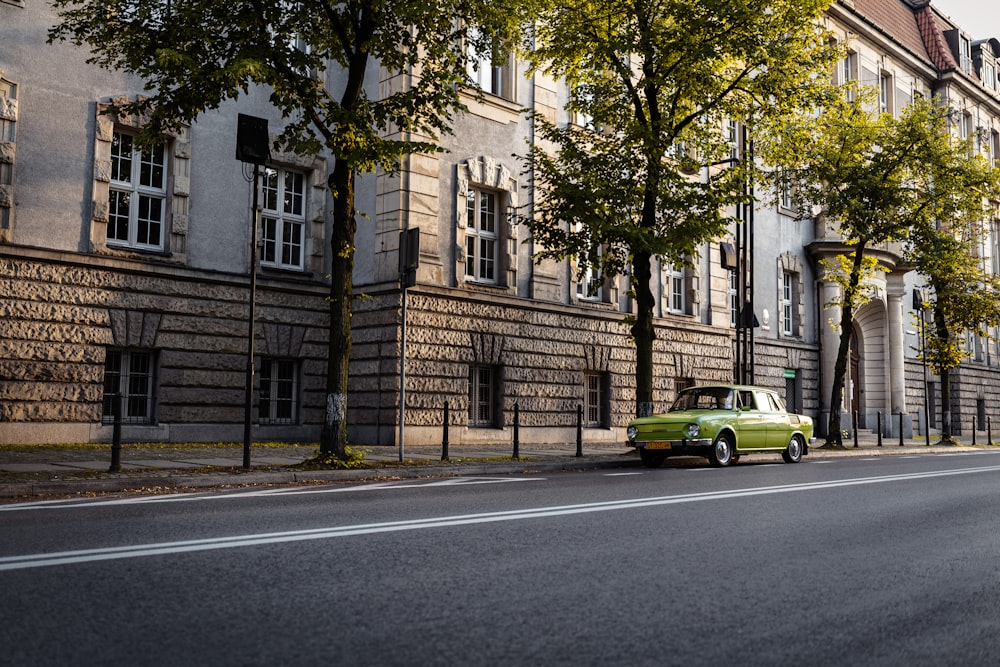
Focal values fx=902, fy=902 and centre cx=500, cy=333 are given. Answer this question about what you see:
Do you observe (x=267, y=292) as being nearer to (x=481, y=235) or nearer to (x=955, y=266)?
(x=481, y=235)

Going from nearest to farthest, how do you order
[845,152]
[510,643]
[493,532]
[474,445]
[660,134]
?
[510,643] < [493,532] < [660,134] < [474,445] < [845,152]

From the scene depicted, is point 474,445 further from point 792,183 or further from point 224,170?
point 792,183

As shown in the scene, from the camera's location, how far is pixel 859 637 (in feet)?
13.4

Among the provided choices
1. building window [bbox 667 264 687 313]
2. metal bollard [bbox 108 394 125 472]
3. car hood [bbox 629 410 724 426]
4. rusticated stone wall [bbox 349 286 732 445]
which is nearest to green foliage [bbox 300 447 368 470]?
metal bollard [bbox 108 394 125 472]

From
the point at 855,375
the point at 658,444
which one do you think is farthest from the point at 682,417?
the point at 855,375

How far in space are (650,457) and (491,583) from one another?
1266 cm

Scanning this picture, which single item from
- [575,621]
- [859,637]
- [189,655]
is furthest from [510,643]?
[859,637]

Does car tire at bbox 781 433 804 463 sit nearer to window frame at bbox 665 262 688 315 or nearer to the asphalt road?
the asphalt road

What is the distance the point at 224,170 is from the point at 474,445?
8.42m

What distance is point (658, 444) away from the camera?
1681 cm

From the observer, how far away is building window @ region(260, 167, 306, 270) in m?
21.0

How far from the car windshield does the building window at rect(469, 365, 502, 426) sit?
19.6 feet

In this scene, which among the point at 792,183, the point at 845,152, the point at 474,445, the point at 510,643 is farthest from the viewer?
the point at 792,183

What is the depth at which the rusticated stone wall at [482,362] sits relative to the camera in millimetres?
20688
